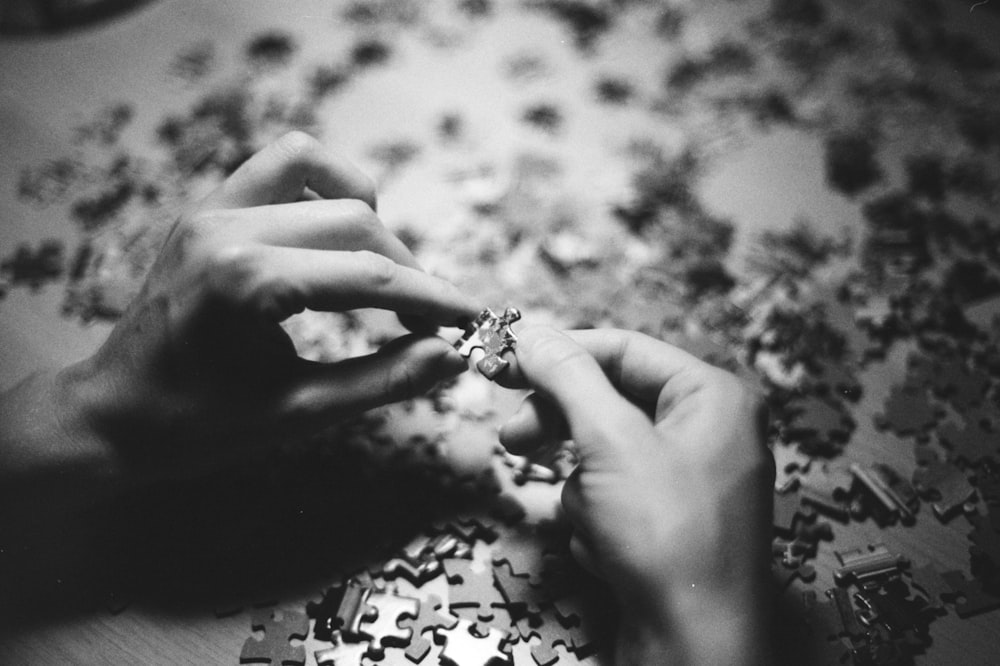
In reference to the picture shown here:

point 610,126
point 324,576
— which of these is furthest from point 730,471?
point 610,126

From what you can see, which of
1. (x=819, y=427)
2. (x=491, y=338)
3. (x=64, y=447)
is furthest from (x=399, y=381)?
(x=819, y=427)

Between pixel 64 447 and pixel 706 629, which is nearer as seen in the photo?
pixel 706 629

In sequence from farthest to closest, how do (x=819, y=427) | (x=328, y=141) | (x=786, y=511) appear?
(x=328, y=141) → (x=819, y=427) → (x=786, y=511)

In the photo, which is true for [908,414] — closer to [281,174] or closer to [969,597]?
[969,597]

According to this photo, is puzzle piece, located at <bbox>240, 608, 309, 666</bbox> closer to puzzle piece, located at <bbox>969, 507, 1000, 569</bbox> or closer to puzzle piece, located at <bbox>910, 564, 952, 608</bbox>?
puzzle piece, located at <bbox>910, 564, 952, 608</bbox>

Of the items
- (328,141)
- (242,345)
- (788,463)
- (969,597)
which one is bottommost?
(969,597)

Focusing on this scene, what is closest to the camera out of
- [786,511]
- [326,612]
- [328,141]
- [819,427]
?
[326,612]

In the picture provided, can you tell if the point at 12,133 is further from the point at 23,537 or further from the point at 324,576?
the point at 324,576
